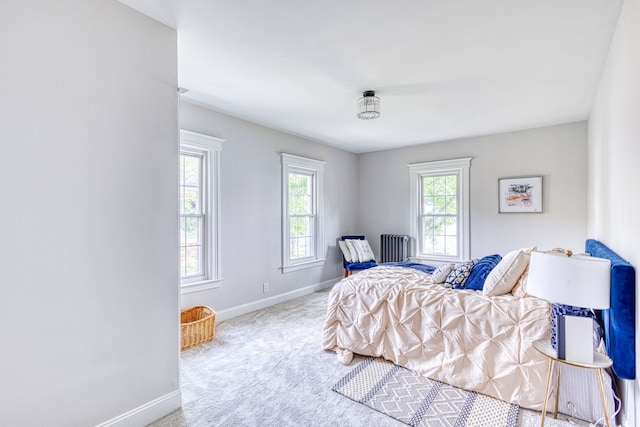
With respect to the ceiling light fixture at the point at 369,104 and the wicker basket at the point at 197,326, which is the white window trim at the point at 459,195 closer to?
the ceiling light fixture at the point at 369,104

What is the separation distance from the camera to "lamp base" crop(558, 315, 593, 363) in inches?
65.8

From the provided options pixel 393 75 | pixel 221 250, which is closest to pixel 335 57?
pixel 393 75

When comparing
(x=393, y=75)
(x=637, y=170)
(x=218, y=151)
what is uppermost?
(x=393, y=75)

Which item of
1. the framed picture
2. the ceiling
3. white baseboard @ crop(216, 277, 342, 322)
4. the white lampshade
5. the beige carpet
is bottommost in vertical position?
the beige carpet

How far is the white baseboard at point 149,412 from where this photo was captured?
1.83m

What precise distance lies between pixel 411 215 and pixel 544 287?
13.4ft

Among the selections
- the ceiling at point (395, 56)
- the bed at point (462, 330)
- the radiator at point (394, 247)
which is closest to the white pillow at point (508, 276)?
the bed at point (462, 330)

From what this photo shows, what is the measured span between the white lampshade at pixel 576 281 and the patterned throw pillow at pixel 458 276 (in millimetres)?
1163

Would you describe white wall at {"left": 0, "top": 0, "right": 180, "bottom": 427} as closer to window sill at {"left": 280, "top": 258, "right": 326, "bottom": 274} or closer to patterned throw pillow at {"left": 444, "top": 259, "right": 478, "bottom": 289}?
patterned throw pillow at {"left": 444, "top": 259, "right": 478, "bottom": 289}

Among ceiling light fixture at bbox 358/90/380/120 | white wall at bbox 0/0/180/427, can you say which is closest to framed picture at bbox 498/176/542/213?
ceiling light fixture at bbox 358/90/380/120

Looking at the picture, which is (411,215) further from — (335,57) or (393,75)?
(335,57)

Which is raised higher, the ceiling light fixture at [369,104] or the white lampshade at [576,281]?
the ceiling light fixture at [369,104]

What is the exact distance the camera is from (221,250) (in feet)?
12.7

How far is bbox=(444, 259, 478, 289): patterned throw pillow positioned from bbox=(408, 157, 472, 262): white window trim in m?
2.37
